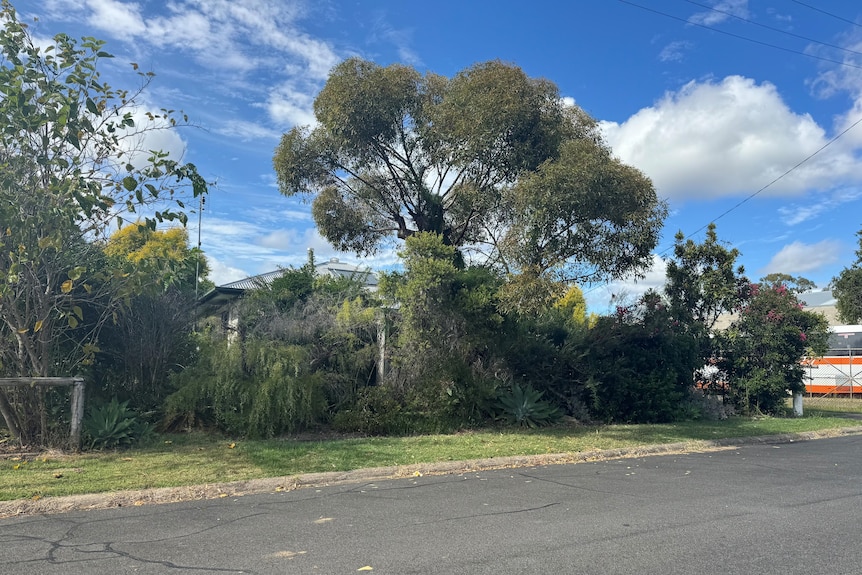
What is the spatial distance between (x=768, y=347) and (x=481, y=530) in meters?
15.4

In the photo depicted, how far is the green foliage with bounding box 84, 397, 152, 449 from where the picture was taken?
10336 millimetres

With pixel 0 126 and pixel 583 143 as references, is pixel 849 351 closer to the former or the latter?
pixel 583 143

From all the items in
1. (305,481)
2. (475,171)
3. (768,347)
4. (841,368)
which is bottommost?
(305,481)

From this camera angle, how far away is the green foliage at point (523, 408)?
14.0 m

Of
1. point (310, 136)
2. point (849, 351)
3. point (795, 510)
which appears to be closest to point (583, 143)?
point (310, 136)

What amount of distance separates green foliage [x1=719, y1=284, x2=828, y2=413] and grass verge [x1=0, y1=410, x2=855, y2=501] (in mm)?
4032

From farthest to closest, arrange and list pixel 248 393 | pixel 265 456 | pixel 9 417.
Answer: pixel 248 393 < pixel 9 417 < pixel 265 456

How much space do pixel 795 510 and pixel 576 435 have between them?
625cm

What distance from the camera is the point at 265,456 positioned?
9.99 m

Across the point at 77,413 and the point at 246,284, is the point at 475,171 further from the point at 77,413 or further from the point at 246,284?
the point at 246,284

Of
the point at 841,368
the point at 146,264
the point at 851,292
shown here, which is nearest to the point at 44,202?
the point at 146,264

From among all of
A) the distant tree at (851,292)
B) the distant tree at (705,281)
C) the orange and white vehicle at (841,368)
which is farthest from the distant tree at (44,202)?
the distant tree at (851,292)

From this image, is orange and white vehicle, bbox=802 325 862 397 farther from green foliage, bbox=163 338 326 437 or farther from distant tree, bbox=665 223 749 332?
green foliage, bbox=163 338 326 437

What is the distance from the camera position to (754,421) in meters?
17.0
